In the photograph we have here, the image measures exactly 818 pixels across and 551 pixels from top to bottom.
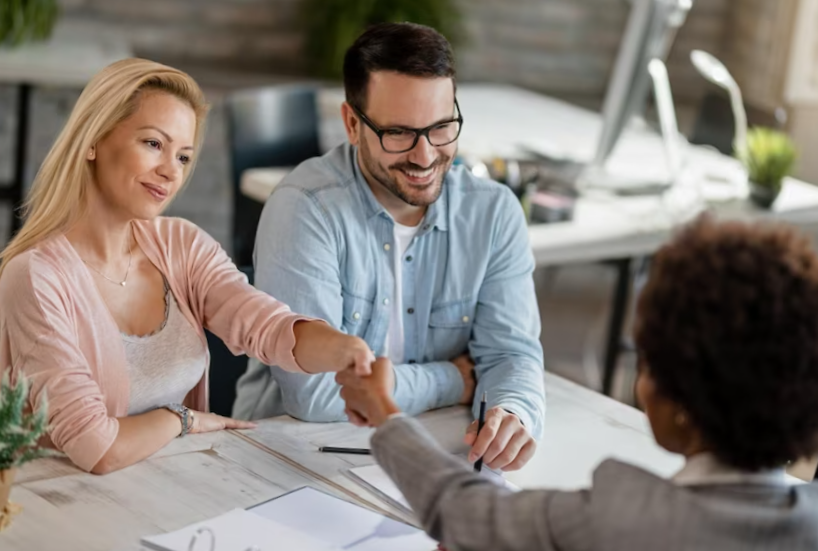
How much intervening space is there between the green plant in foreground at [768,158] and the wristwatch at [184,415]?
2.16 meters

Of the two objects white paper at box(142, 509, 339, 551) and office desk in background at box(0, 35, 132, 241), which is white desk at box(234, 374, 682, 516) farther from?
office desk in background at box(0, 35, 132, 241)

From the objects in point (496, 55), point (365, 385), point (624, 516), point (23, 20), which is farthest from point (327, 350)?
point (496, 55)

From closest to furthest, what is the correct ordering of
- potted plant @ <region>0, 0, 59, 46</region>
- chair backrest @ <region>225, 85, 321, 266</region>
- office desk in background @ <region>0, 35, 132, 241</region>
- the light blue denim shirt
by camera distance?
1. the light blue denim shirt
2. chair backrest @ <region>225, 85, 321, 266</region>
3. office desk in background @ <region>0, 35, 132, 241</region>
4. potted plant @ <region>0, 0, 59, 46</region>

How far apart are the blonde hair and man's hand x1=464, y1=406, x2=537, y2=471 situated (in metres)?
0.66

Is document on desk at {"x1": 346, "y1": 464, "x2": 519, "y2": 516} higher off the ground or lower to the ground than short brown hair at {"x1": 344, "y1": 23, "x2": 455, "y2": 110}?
lower

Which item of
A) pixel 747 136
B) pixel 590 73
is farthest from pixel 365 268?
pixel 590 73

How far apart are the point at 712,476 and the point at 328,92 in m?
3.06

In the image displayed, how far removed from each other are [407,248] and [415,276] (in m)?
0.05

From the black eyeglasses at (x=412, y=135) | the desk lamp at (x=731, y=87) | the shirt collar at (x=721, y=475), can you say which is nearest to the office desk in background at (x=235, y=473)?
the black eyeglasses at (x=412, y=135)

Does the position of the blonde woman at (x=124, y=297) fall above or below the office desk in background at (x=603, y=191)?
above

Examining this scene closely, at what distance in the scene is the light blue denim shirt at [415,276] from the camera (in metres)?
2.05

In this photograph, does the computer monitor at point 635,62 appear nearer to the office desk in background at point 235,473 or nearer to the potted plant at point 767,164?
the potted plant at point 767,164

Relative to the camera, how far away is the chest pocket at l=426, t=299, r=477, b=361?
215 cm

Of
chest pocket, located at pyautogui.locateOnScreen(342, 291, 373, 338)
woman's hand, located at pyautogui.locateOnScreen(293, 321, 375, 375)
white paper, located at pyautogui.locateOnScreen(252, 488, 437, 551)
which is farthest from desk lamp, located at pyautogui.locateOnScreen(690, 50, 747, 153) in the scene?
white paper, located at pyautogui.locateOnScreen(252, 488, 437, 551)
